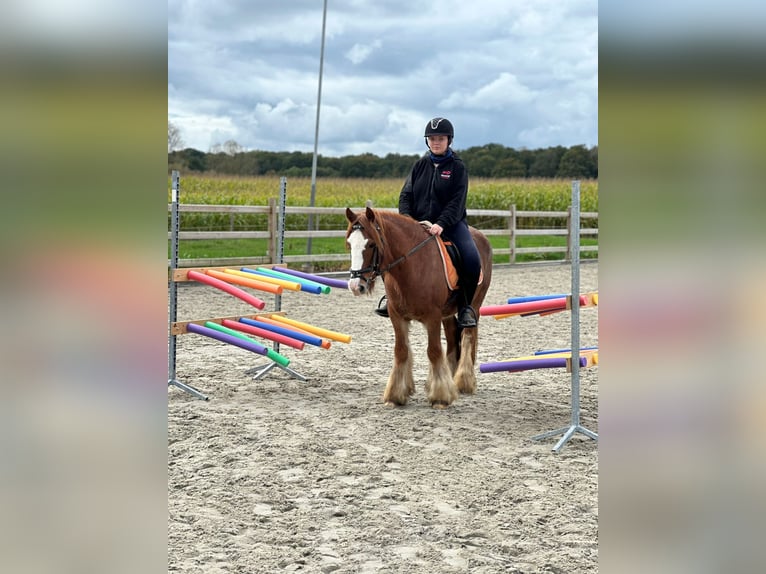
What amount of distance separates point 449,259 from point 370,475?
186 centimetres

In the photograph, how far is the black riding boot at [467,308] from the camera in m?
4.93

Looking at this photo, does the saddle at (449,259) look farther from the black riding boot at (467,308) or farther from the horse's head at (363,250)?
the horse's head at (363,250)

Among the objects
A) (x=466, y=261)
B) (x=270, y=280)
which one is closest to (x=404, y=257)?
(x=466, y=261)

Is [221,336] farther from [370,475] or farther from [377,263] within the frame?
[370,475]

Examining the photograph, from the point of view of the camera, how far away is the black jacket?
4.94 m

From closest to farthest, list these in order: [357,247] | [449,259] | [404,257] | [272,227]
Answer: [357,247] → [404,257] → [449,259] → [272,227]

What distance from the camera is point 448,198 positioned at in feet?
16.5

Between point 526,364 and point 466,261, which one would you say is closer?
point 526,364

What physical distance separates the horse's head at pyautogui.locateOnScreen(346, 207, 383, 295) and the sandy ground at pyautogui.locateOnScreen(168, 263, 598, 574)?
2.90ft

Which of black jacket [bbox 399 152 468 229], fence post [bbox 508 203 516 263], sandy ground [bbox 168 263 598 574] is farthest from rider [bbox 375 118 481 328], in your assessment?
fence post [bbox 508 203 516 263]

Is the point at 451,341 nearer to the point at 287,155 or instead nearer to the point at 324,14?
the point at 324,14

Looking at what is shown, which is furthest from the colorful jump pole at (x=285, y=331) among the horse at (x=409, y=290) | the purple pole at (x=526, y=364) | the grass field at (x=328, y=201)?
the grass field at (x=328, y=201)
